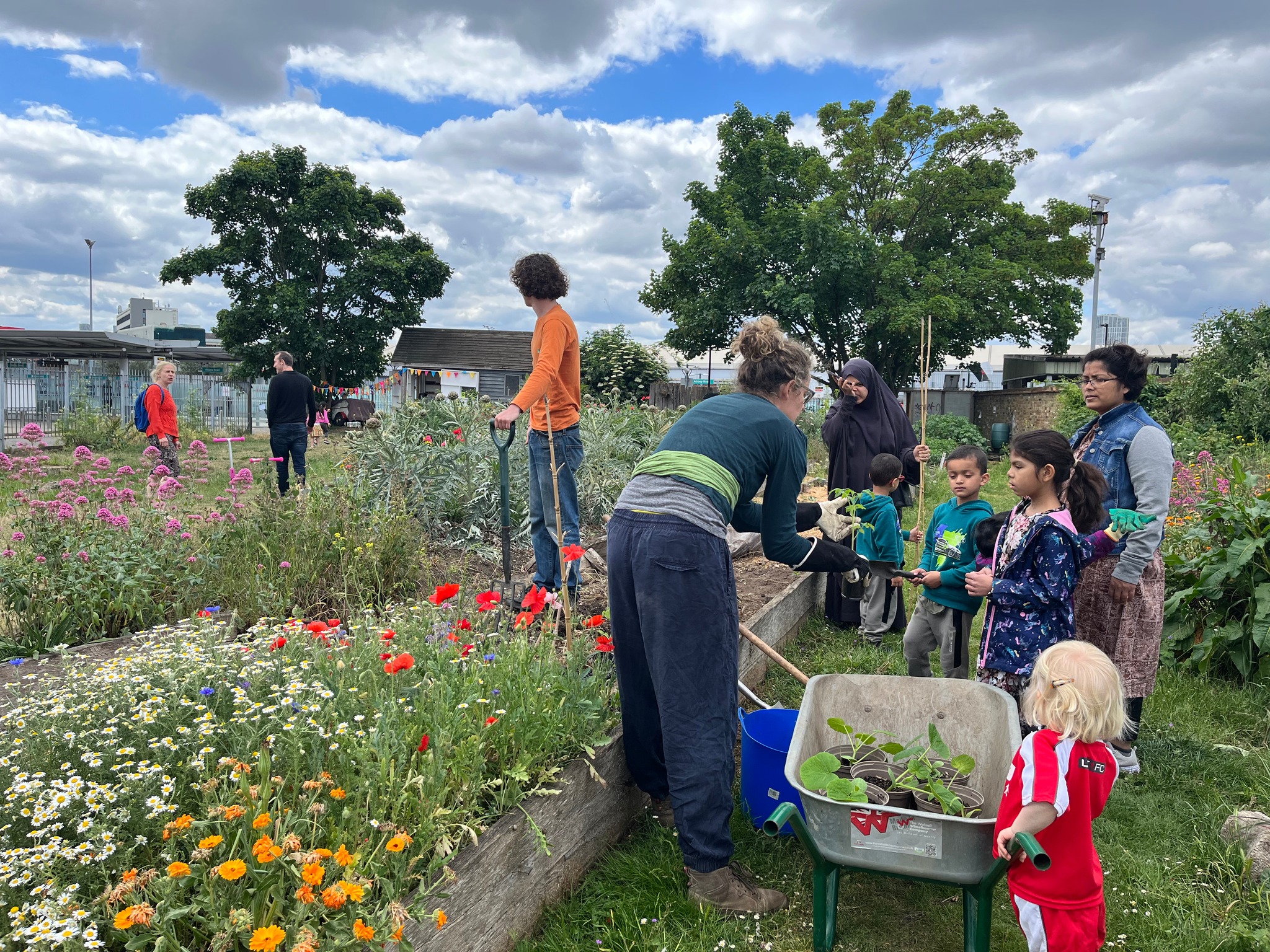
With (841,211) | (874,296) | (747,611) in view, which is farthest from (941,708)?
(841,211)

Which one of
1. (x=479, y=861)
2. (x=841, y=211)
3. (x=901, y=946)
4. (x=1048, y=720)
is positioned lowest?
(x=901, y=946)

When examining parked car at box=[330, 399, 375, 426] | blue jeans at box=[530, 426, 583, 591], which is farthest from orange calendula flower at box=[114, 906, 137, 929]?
parked car at box=[330, 399, 375, 426]

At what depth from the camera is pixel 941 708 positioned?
276 cm

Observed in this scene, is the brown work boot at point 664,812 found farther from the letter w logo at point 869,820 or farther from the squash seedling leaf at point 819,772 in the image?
the letter w logo at point 869,820

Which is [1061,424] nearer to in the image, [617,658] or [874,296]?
[874,296]

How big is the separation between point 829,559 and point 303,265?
83.8ft

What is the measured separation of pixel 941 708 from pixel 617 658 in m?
1.14

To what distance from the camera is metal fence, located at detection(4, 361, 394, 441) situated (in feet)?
56.1

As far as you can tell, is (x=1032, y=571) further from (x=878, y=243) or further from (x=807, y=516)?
(x=878, y=243)

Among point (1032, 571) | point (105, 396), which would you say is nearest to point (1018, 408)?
point (1032, 571)

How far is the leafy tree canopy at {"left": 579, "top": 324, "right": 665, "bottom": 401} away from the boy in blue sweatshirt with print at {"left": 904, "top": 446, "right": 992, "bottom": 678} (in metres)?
15.3

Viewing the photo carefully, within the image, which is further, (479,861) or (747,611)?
(747,611)

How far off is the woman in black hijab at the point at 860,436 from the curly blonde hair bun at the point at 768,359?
241 cm

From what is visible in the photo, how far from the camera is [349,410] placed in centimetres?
2380
